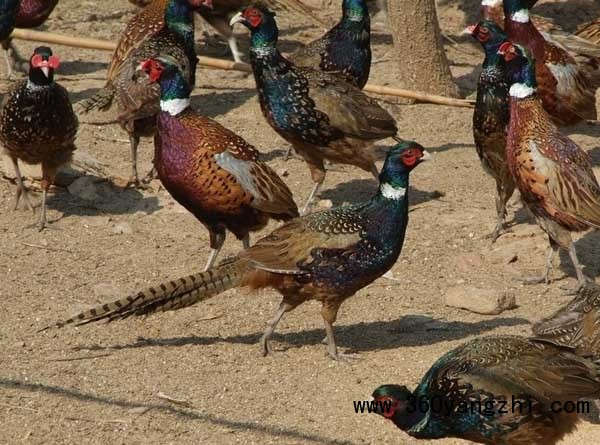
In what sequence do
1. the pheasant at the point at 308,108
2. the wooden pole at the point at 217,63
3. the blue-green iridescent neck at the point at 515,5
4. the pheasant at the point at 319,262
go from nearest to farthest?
the pheasant at the point at 319,262 → the pheasant at the point at 308,108 → the blue-green iridescent neck at the point at 515,5 → the wooden pole at the point at 217,63

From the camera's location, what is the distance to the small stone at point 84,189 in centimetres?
885

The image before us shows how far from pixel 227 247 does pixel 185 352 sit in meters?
1.64

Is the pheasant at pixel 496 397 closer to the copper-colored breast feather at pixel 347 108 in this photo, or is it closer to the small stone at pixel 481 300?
the small stone at pixel 481 300

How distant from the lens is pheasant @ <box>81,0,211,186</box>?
8836mm

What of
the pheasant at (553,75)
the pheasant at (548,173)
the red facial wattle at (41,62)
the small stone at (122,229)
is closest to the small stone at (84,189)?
the small stone at (122,229)

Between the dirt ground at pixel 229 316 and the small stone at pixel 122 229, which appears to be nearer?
the dirt ground at pixel 229 316

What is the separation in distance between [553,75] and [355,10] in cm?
151

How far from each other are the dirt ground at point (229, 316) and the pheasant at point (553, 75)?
534mm

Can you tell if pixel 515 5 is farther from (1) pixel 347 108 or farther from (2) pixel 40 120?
(2) pixel 40 120

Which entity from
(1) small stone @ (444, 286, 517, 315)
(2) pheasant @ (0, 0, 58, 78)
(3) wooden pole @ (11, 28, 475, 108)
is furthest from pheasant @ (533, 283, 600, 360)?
(2) pheasant @ (0, 0, 58, 78)

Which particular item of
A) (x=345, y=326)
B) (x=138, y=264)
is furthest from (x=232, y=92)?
(x=345, y=326)

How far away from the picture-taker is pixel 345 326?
7.14 m

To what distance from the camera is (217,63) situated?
34.7ft

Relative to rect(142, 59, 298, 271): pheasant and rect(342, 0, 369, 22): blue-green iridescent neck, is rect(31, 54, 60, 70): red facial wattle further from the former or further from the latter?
rect(342, 0, 369, 22): blue-green iridescent neck
